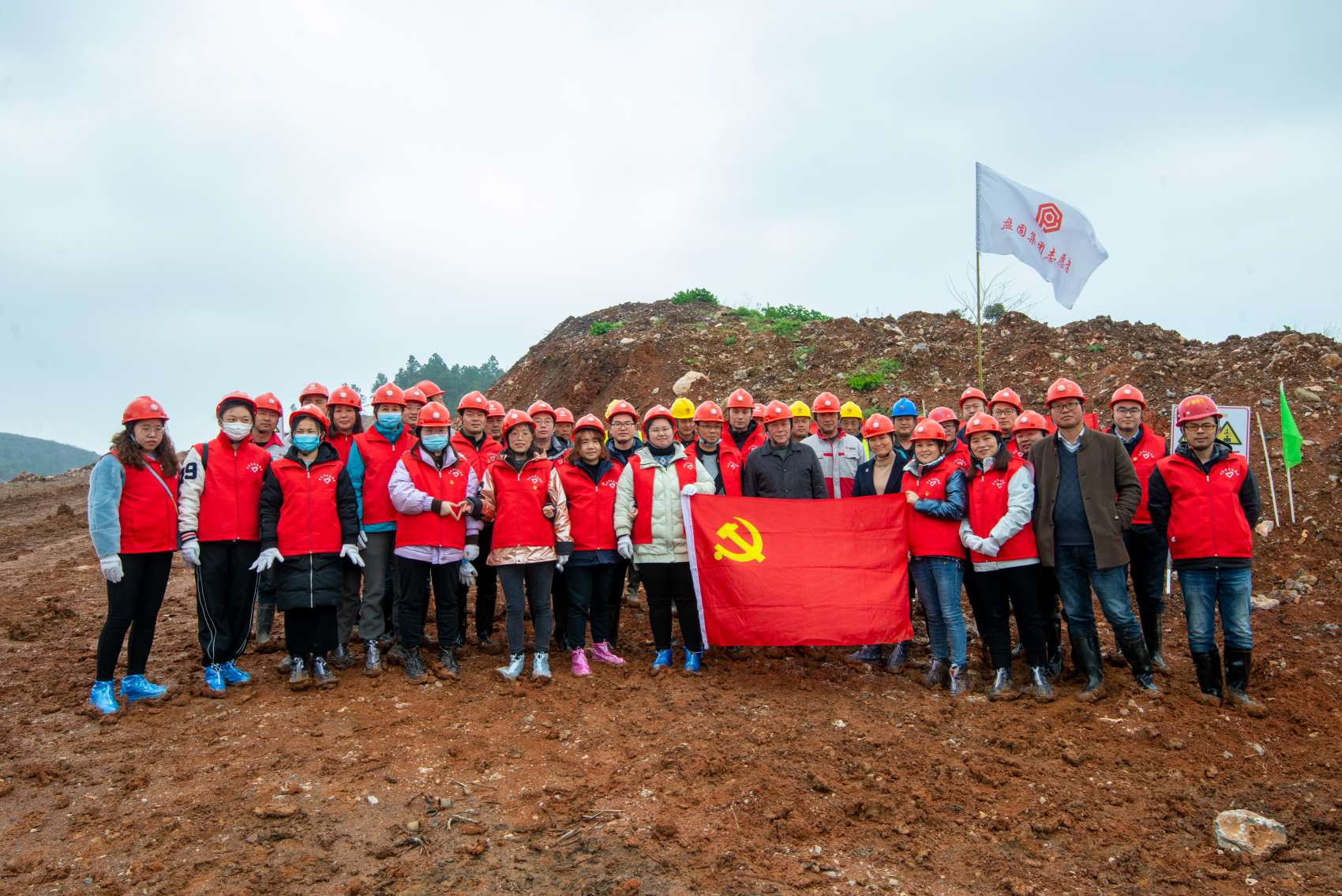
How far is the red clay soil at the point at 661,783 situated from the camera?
13.5ft

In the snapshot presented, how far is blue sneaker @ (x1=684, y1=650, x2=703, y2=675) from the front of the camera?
272 inches

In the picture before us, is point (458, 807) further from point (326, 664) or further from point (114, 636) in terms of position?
point (114, 636)

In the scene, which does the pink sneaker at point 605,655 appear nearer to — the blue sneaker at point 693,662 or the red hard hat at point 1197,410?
the blue sneaker at point 693,662

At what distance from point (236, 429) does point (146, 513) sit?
84 centimetres

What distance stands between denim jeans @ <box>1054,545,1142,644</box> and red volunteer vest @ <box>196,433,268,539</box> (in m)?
5.94

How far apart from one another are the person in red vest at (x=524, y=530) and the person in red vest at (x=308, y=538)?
1.07 m

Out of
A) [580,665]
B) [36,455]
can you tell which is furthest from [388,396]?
[36,455]

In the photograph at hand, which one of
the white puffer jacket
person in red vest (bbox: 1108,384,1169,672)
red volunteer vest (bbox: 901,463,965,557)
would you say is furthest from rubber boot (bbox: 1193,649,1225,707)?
the white puffer jacket

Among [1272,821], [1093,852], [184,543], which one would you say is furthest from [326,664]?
[1272,821]

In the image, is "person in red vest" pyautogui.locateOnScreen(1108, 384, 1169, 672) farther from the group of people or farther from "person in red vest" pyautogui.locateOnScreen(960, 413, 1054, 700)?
"person in red vest" pyautogui.locateOnScreen(960, 413, 1054, 700)

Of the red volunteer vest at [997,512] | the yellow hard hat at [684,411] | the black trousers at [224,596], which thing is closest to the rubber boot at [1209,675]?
the red volunteer vest at [997,512]

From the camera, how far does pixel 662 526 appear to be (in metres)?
6.80

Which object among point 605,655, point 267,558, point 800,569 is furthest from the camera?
point 605,655

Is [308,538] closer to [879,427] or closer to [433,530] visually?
[433,530]
